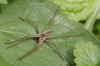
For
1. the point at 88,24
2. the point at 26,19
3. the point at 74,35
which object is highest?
the point at 26,19

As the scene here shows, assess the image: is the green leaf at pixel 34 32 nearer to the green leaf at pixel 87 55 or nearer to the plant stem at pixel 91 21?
the green leaf at pixel 87 55

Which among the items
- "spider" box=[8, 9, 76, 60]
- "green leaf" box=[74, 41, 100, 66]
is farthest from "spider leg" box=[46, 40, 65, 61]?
"green leaf" box=[74, 41, 100, 66]

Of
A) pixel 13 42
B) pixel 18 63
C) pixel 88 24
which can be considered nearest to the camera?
pixel 18 63

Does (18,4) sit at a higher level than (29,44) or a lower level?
higher

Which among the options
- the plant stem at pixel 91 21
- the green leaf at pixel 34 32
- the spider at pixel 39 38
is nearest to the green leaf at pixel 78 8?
the plant stem at pixel 91 21

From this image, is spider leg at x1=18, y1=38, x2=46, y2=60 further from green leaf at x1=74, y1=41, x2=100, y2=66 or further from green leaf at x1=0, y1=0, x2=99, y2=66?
green leaf at x1=74, y1=41, x2=100, y2=66

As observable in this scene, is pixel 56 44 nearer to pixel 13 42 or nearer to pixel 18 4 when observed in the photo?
pixel 13 42

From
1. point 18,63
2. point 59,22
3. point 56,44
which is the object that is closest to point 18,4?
point 59,22
